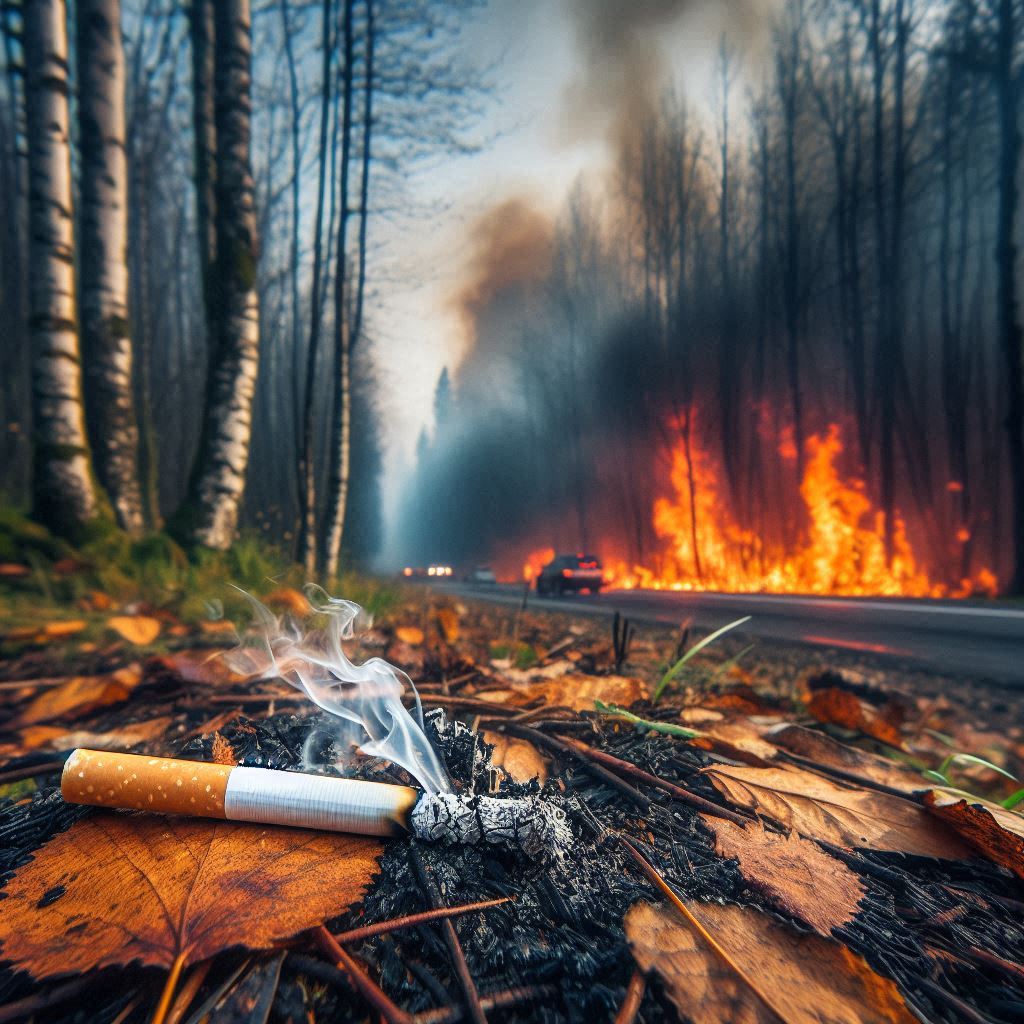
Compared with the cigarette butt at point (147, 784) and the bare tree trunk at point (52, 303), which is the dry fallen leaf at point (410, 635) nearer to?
the cigarette butt at point (147, 784)

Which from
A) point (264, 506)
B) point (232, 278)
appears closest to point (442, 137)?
point (232, 278)

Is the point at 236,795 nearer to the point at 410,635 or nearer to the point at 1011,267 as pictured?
the point at 410,635

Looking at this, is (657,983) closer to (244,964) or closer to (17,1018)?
(244,964)

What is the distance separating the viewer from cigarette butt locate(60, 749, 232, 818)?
28.6 inches

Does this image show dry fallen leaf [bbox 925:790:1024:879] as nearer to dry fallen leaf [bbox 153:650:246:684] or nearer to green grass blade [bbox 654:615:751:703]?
green grass blade [bbox 654:615:751:703]

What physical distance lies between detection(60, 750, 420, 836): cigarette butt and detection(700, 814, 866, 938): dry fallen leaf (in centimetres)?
49

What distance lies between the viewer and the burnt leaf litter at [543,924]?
1.68ft

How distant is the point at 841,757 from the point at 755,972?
0.76 meters

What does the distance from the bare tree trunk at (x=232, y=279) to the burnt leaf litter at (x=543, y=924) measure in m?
4.91

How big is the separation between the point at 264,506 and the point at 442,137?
15346 millimetres

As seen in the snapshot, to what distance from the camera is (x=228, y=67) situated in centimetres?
552

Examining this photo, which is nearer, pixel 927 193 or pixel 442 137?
pixel 442 137

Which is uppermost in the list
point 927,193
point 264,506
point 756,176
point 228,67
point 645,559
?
point 756,176

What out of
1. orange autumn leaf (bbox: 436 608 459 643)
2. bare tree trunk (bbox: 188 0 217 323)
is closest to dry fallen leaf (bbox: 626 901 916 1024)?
orange autumn leaf (bbox: 436 608 459 643)
